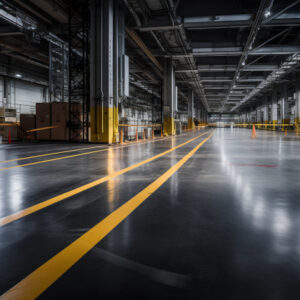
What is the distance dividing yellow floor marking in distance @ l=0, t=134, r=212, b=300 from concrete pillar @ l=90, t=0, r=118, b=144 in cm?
1255

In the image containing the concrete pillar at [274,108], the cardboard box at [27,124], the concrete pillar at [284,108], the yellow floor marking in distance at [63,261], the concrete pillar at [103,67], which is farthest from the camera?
the concrete pillar at [274,108]

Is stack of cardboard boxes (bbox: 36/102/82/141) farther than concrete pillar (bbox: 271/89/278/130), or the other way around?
concrete pillar (bbox: 271/89/278/130)

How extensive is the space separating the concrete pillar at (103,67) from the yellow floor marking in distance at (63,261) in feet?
41.2

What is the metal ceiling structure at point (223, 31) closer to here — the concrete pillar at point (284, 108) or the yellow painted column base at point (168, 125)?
the yellow painted column base at point (168, 125)

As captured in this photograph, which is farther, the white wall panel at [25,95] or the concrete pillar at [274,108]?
the concrete pillar at [274,108]

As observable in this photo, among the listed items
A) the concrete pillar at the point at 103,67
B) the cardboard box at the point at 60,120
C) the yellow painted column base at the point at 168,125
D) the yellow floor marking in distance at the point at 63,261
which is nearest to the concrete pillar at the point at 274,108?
the yellow painted column base at the point at 168,125

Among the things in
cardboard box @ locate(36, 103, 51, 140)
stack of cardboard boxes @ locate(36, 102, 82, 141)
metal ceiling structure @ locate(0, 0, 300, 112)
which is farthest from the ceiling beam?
cardboard box @ locate(36, 103, 51, 140)

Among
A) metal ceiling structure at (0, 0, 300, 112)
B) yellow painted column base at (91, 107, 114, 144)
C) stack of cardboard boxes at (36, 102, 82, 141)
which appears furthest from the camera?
stack of cardboard boxes at (36, 102, 82, 141)

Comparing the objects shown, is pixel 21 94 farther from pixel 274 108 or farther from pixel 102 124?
pixel 274 108

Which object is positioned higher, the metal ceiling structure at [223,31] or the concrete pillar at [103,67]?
the metal ceiling structure at [223,31]

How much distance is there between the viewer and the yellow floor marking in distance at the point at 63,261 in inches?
64.6

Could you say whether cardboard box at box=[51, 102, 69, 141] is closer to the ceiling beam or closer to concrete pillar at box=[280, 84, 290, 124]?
the ceiling beam

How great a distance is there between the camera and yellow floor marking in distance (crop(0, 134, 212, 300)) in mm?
1641

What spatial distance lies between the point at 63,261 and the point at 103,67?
14.3 m
